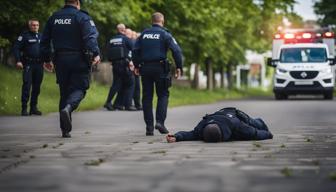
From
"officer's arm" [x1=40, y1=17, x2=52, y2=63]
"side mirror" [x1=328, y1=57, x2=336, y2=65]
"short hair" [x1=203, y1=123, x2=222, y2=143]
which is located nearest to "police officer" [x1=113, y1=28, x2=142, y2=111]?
"officer's arm" [x1=40, y1=17, x2=52, y2=63]

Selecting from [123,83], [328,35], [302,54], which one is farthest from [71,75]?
[328,35]

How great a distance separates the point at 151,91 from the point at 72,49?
1.57m

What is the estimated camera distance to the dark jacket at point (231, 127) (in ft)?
37.8

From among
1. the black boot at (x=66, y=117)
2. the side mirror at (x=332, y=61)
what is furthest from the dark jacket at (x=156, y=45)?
the side mirror at (x=332, y=61)

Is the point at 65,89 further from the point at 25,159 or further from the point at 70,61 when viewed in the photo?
the point at 25,159

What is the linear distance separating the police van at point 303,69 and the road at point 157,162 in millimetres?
18846

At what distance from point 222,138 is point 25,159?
2.96 meters

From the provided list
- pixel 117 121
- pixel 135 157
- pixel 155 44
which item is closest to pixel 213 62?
pixel 117 121

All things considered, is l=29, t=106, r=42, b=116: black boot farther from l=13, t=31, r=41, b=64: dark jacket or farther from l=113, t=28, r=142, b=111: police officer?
l=113, t=28, r=142, b=111: police officer

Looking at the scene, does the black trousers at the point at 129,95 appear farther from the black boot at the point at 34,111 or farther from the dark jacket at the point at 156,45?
the dark jacket at the point at 156,45

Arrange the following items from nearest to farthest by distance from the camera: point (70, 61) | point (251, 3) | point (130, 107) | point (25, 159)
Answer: point (25, 159)
point (70, 61)
point (130, 107)
point (251, 3)

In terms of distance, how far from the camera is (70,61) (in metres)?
13.0

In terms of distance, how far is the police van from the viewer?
33656 millimetres

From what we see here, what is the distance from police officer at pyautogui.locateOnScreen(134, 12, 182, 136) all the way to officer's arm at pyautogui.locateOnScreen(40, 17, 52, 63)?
1.33 metres
